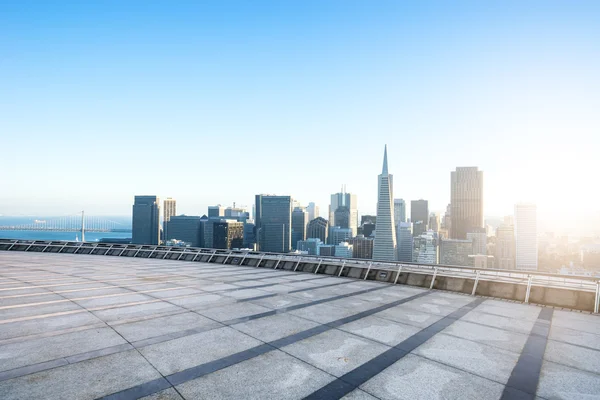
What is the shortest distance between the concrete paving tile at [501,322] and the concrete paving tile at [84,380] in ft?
35.8

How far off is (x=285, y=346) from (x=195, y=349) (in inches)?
94.0

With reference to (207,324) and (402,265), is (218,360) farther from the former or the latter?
(402,265)

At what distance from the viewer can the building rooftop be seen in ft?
22.0

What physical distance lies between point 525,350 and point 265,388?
756 cm

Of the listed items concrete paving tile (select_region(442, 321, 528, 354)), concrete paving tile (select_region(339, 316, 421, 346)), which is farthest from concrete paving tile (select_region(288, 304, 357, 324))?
concrete paving tile (select_region(442, 321, 528, 354))

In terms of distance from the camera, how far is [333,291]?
17.2m

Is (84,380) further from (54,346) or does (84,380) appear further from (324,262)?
(324,262)

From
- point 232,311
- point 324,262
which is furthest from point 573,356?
point 324,262

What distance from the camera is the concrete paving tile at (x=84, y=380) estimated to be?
616cm

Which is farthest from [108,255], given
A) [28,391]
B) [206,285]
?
[28,391]

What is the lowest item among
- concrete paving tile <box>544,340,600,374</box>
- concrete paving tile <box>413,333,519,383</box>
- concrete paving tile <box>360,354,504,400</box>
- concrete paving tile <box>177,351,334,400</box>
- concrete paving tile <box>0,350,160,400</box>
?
concrete paving tile <box>544,340,600,374</box>

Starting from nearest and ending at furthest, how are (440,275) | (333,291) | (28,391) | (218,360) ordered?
(28,391), (218,360), (333,291), (440,275)

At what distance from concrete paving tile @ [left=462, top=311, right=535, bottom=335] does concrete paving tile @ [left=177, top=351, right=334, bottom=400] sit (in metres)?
7.57

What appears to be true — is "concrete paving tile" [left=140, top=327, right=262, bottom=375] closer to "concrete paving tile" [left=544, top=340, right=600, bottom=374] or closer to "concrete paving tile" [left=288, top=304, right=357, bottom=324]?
"concrete paving tile" [left=288, top=304, right=357, bottom=324]
